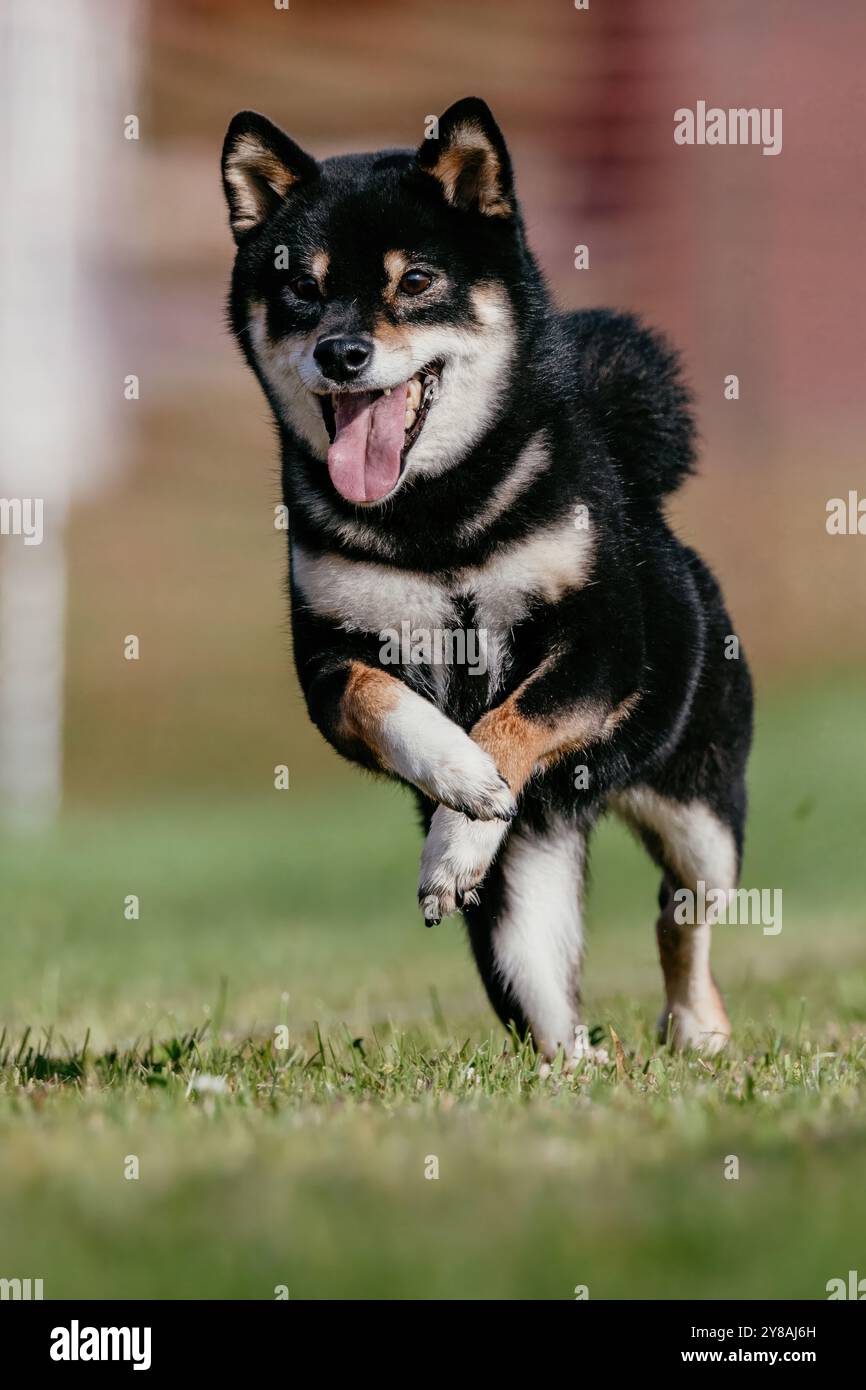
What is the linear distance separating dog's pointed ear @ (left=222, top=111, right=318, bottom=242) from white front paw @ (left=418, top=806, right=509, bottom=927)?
5.55 feet

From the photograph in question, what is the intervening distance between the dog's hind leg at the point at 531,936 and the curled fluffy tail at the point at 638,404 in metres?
1.01

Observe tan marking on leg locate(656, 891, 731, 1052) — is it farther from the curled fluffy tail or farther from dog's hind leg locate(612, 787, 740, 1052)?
the curled fluffy tail

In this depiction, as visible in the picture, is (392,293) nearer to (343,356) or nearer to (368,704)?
(343,356)

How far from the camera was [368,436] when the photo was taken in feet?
13.2

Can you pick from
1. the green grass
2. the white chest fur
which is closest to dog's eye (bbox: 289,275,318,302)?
the white chest fur

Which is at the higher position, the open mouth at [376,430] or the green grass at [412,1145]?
the open mouth at [376,430]

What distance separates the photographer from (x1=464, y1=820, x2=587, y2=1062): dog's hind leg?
4492mm

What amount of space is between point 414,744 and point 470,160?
4.87 feet

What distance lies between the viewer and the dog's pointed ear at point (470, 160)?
13.3ft

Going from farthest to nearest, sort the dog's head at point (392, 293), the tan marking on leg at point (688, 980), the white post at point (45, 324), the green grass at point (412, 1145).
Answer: the white post at point (45, 324)
the tan marking on leg at point (688, 980)
the dog's head at point (392, 293)
the green grass at point (412, 1145)

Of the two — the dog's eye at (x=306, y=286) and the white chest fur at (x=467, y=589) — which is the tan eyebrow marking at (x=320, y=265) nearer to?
the dog's eye at (x=306, y=286)

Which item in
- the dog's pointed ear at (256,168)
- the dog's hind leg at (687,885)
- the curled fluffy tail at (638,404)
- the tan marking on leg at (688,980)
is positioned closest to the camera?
the dog's pointed ear at (256,168)

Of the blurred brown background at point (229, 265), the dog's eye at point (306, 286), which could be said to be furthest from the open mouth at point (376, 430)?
the blurred brown background at point (229, 265)

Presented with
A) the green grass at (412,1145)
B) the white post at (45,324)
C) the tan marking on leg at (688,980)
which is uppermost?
the white post at (45,324)
